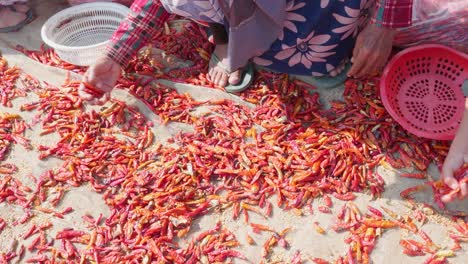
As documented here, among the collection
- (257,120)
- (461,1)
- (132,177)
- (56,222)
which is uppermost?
(461,1)

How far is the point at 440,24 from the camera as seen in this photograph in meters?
3.74

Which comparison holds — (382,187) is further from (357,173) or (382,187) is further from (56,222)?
(56,222)

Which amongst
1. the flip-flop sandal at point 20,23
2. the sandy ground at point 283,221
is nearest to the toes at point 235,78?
the sandy ground at point 283,221

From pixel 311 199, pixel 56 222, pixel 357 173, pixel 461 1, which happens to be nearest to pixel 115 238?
pixel 56 222

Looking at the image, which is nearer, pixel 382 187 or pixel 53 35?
pixel 382 187

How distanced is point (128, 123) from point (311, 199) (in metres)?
1.54

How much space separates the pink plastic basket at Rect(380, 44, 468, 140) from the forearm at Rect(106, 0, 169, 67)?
1.71 meters

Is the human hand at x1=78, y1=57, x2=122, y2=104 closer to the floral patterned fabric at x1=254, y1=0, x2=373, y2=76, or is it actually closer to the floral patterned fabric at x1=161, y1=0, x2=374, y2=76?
the floral patterned fabric at x1=161, y1=0, x2=374, y2=76

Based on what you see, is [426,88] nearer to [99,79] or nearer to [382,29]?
[382,29]

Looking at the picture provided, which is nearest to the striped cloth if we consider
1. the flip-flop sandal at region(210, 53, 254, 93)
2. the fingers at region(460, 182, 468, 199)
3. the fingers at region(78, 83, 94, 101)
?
the flip-flop sandal at region(210, 53, 254, 93)

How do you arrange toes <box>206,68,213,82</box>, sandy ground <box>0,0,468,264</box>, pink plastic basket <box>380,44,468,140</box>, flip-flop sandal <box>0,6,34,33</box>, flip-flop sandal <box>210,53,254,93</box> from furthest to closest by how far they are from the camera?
flip-flop sandal <box>0,6,34,33</box>
toes <box>206,68,213,82</box>
flip-flop sandal <box>210,53,254,93</box>
pink plastic basket <box>380,44,468,140</box>
sandy ground <box>0,0,468,264</box>

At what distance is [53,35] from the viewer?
4.32 meters

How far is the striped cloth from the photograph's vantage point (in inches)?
146

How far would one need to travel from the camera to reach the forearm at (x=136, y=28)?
3.38 metres
